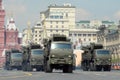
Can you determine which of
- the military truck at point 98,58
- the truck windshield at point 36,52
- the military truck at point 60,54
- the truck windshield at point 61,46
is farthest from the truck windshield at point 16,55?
the truck windshield at point 61,46

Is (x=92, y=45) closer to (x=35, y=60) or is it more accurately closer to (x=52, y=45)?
(x=35, y=60)

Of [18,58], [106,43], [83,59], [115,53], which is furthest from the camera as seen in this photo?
[106,43]

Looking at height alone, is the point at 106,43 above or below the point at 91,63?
above

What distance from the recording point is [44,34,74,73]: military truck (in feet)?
166

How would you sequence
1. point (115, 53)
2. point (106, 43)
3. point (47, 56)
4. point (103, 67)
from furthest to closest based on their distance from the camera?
1. point (106, 43)
2. point (115, 53)
3. point (103, 67)
4. point (47, 56)

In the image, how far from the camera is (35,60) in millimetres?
71188

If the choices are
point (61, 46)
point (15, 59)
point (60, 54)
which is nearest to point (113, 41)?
point (15, 59)

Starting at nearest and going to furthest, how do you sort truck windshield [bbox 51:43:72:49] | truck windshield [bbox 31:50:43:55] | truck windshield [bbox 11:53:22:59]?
1. truck windshield [bbox 51:43:72:49]
2. truck windshield [bbox 31:50:43:55]
3. truck windshield [bbox 11:53:22:59]

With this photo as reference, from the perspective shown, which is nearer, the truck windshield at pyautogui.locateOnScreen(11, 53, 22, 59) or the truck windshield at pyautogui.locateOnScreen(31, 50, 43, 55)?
the truck windshield at pyautogui.locateOnScreen(31, 50, 43, 55)

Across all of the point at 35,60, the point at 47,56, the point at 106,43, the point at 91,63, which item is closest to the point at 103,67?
the point at 91,63

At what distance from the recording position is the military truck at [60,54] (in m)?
50.7

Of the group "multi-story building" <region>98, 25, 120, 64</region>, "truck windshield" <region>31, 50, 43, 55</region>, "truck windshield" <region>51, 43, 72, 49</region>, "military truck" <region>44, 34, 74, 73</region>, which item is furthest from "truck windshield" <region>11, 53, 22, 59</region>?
"multi-story building" <region>98, 25, 120, 64</region>

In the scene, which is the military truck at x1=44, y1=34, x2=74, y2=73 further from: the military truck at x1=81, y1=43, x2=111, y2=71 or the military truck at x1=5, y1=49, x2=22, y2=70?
the military truck at x1=5, y1=49, x2=22, y2=70

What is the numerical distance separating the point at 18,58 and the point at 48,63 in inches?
1526
